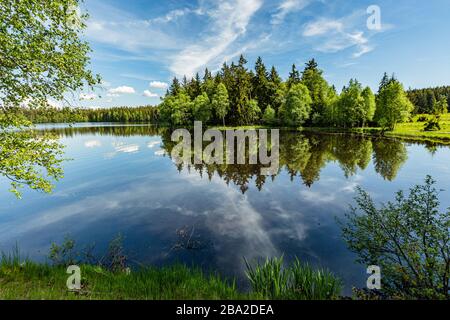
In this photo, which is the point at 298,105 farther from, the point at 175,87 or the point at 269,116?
the point at 175,87

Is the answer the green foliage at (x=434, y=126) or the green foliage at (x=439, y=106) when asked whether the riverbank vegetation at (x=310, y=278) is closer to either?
the green foliage at (x=434, y=126)

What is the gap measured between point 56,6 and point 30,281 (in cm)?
879

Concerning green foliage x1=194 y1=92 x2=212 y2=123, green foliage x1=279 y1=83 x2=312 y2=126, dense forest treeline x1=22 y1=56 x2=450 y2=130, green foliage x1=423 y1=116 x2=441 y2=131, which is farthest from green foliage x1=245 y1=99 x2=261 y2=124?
green foliage x1=423 y1=116 x2=441 y2=131

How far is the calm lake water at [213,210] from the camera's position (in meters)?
10.6

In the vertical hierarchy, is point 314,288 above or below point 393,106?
below

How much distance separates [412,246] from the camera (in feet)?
21.5

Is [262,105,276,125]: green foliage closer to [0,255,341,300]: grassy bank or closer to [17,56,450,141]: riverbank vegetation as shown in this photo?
[17,56,450,141]: riverbank vegetation

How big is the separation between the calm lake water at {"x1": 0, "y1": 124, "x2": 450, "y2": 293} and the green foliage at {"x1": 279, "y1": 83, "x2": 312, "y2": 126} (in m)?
42.0

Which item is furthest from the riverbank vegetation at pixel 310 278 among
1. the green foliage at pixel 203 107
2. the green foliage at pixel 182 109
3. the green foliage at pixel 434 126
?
the green foliage at pixel 182 109

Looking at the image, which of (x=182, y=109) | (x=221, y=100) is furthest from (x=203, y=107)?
(x=182, y=109)

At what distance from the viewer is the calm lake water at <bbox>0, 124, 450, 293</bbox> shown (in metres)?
10.6

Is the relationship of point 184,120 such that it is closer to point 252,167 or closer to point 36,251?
point 252,167

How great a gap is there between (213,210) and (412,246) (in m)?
10.8
